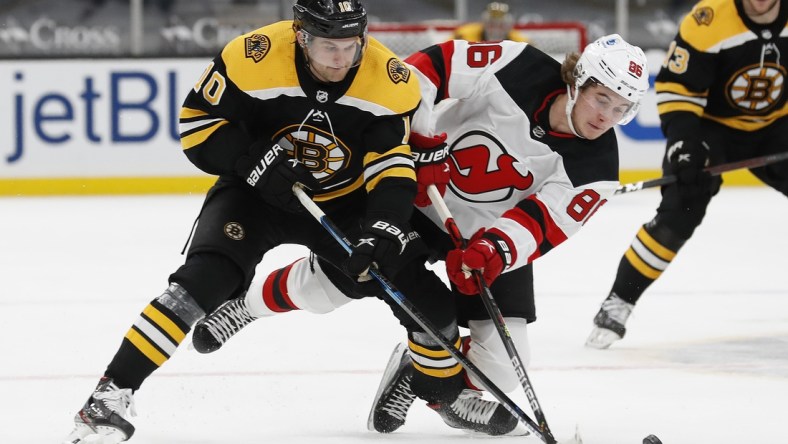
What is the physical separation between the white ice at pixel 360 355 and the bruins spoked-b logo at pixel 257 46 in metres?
0.82

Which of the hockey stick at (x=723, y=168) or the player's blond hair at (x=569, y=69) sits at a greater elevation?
the player's blond hair at (x=569, y=69)

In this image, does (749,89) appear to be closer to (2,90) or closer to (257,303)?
(257,303)

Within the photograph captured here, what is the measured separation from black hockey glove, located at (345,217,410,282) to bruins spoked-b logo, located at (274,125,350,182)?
8.1 inches

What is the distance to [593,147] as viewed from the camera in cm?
302

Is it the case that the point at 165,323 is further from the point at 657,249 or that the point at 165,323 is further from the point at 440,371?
the point at 657,249

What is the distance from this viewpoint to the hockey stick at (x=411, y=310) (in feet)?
8.97

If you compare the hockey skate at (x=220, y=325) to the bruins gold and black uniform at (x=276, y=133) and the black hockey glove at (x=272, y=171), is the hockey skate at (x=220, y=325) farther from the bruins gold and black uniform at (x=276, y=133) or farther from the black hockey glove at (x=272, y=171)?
the black hockey glove at (x=272, y=171)

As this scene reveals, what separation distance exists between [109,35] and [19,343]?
5454mm

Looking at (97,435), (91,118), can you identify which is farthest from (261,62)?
(91,118)

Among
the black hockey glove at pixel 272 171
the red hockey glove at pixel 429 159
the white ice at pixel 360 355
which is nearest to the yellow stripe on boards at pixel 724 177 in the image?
the white ice at pixel 360 355

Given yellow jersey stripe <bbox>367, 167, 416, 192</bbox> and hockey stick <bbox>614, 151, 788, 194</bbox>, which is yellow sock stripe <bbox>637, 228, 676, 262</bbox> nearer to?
hockey stick <bbox>614, 151, 788, 194</bbox>

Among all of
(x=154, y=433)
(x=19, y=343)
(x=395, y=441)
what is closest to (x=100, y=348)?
(x=19, y=343)

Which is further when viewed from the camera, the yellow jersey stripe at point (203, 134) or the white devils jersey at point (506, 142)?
the white devils jersey at point (506, 142)

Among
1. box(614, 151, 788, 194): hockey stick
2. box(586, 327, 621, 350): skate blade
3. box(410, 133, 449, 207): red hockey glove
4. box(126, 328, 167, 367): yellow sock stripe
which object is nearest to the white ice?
box(586, 327, 621, 350): skate blade
